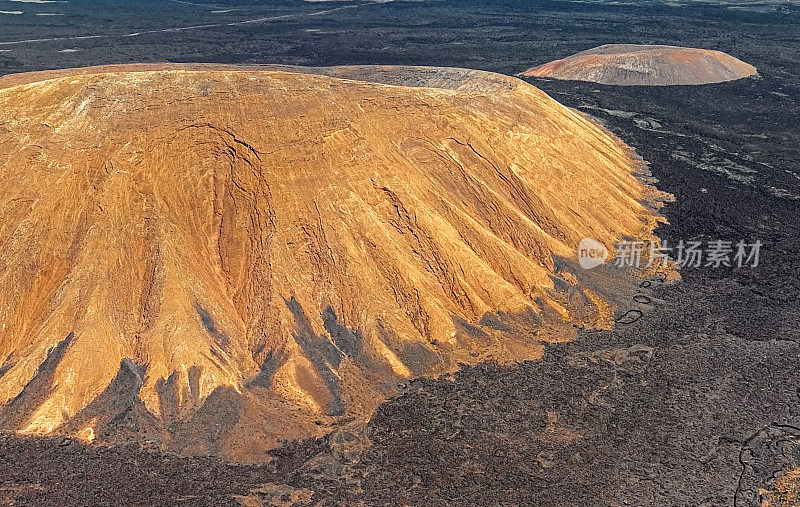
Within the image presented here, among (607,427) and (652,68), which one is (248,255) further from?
(652,68)

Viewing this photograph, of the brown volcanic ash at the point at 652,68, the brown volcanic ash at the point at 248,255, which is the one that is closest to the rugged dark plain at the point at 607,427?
the brown volcanic ash at the point at 248,255

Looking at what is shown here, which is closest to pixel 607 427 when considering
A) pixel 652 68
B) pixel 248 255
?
pixel 248 255

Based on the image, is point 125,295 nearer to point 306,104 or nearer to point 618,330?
point 306,104

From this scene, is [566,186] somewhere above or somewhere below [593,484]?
above

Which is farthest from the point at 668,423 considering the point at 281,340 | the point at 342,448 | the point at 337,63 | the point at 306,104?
the point at 337,63

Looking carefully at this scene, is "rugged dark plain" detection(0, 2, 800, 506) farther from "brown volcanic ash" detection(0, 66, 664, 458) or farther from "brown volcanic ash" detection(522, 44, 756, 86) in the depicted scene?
"brown volcanic ash" detection(522, 44, 756, 86)

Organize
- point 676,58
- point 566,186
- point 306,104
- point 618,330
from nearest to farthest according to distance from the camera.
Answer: point 618,330 < point 306,104 < point 566,186 < point 676,58
